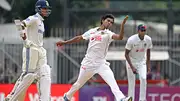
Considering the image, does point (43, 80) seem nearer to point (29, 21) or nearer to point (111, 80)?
point (29, 21)

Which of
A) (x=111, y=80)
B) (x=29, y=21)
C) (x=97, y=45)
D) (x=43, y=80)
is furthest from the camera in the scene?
(x=97, y=45)

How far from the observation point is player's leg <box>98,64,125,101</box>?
56.5 feet

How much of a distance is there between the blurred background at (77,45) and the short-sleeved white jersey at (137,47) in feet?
7.45

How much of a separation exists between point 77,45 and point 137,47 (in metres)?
8.12

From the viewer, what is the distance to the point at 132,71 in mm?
19734

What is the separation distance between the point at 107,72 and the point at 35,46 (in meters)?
1.73

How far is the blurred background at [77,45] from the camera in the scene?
25953 millimetres

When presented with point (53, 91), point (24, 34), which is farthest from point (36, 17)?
point (53, 91)

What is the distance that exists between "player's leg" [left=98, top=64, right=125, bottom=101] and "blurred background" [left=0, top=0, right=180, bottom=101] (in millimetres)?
4790

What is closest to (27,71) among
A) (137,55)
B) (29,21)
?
(29,21)

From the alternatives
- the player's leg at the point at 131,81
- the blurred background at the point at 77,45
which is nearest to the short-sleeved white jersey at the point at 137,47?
the player's leg at the point at 131,81

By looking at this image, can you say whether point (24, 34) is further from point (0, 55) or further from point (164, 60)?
point (164, 60)

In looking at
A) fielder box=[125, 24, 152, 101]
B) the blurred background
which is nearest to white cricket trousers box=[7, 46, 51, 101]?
fielder box=[125, 24, 152, 101]

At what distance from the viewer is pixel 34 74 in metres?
17.0
